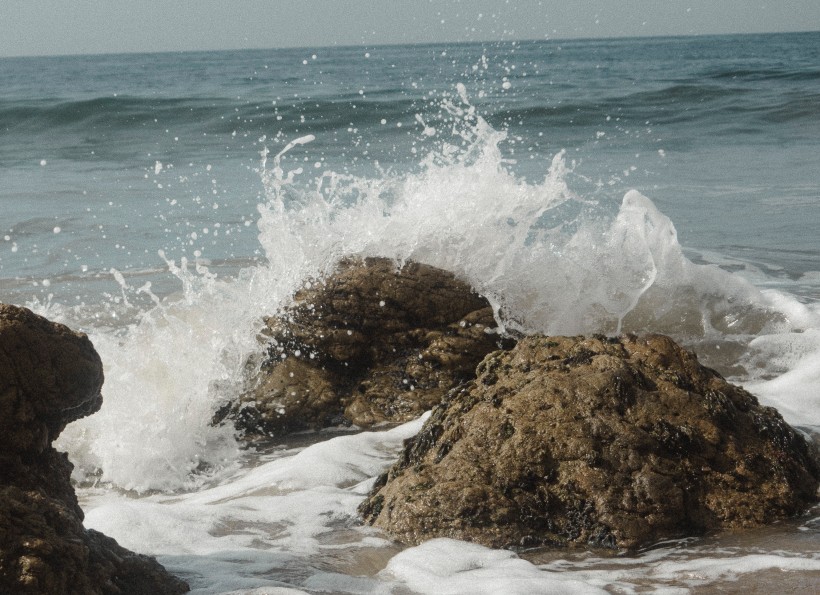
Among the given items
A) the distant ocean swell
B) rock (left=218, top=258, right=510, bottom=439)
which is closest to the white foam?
rock (left=218, top=258, right=510, bottom=439)

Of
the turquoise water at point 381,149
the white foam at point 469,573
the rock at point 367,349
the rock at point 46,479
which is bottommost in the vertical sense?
the white foam at point 469,573

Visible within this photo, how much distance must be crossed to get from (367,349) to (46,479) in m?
2.69

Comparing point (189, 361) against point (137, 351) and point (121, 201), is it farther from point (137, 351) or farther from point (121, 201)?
point (121, 201)

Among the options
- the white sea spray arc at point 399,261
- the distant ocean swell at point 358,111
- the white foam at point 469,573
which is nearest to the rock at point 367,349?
the white sea spray arc at point 399,261

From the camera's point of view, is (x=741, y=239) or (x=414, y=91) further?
(x=414, y=91)

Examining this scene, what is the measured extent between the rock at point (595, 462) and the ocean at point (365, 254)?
0.34ft

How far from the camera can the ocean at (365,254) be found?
3.02 meters

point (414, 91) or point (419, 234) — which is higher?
point (414, 91)

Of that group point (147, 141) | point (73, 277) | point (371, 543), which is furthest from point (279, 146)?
point (371, 543)

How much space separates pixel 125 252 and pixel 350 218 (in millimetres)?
4439

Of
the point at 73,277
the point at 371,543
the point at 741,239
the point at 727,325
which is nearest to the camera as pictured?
the point at 371,543

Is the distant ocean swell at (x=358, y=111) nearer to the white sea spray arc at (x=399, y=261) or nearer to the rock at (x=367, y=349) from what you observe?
the white sea spray arc at (x=399, y=261)

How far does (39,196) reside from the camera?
12781mm

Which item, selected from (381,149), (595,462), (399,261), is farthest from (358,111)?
(595,462)
